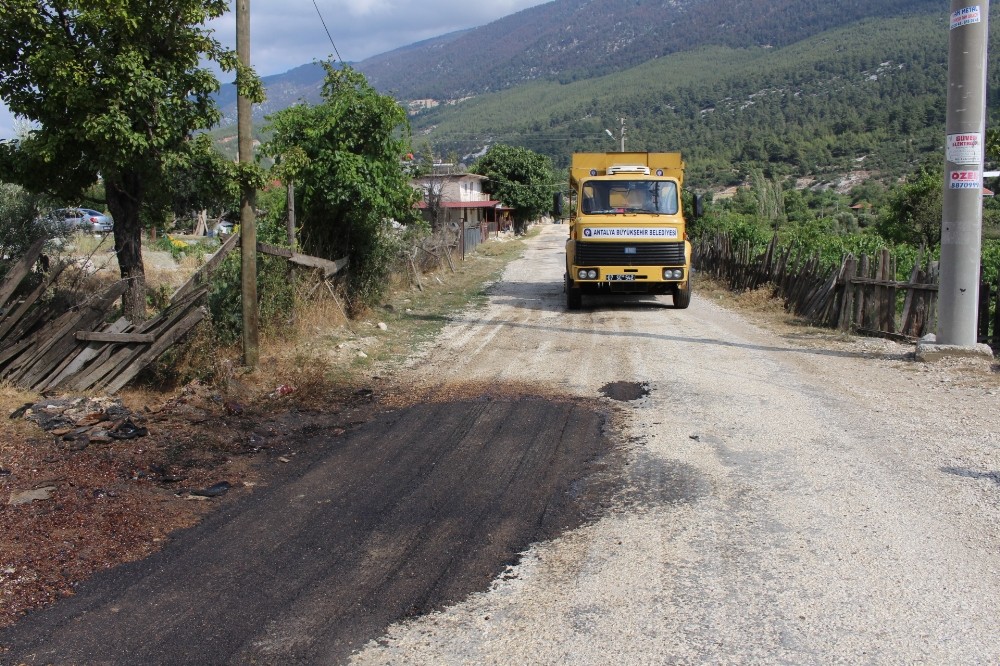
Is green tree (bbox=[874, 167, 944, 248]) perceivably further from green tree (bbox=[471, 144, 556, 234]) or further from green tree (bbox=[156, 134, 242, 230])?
green tree (bbox=[471, 144, 556, 234])

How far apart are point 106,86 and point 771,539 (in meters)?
7.21

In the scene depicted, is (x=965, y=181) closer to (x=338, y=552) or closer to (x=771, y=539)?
(x=771, y=539)

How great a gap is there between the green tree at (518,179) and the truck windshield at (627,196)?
185ft

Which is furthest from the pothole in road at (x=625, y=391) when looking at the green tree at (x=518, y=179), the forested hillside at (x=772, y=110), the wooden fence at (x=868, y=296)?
the green tree at (x=518, y=179)

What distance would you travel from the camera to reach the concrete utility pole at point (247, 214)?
9.02m

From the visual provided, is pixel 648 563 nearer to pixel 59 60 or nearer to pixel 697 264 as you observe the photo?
pixel 59 60

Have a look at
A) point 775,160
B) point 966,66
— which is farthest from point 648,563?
point 775,160

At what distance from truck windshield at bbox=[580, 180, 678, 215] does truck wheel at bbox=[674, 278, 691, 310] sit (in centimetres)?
160

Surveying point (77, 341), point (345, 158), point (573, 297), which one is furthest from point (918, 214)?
point (77, 341)

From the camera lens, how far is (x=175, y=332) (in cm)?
867

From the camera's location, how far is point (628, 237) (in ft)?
53.6

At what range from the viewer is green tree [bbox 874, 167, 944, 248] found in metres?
33.3

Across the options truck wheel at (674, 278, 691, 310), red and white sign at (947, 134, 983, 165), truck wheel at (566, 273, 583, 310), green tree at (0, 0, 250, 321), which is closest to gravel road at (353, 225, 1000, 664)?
red and white sign at (947, 134, 983, 165)

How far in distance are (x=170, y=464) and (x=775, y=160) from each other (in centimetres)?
8363
